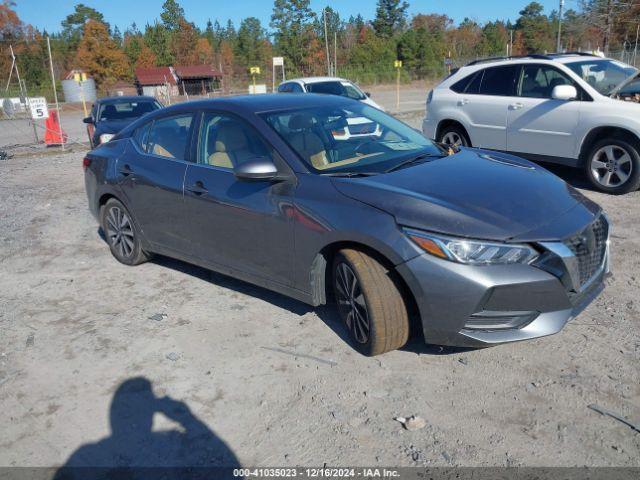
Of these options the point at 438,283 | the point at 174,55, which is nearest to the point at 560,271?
the point at 438,283

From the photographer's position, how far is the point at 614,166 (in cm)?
732

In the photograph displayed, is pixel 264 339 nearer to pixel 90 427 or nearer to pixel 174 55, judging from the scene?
pixel 90 427

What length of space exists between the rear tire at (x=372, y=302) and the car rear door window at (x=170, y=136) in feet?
6.43

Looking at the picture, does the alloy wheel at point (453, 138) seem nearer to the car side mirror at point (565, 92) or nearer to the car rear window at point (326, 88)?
the car side mirror at point (565, 92)

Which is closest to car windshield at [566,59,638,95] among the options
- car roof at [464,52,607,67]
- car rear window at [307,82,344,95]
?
car roof at [464,52,607,67]

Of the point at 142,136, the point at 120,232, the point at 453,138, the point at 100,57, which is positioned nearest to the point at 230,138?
the point at 142,136

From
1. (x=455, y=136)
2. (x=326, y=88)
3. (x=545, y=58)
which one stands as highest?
(x=545, y=58)

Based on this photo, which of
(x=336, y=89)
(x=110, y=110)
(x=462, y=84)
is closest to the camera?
(x=462, y=84)

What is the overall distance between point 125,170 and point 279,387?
2.92m

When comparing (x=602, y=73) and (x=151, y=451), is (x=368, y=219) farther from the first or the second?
(x=602, y=73)

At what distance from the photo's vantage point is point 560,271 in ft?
10.7

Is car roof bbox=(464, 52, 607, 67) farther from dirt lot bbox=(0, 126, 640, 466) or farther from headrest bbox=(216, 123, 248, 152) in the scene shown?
headrest bbox=(216, 123, 248, 152)

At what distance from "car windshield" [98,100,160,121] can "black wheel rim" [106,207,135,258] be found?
8.02 meters

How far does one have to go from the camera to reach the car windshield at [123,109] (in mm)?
13242
